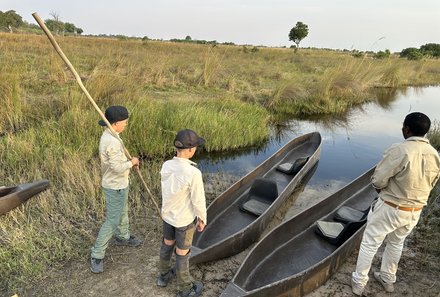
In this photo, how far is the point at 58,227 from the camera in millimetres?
4871

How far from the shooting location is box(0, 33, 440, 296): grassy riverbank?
4602 millimetres

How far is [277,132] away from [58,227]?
820 centimetres

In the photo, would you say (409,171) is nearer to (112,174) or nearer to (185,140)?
(185,140)

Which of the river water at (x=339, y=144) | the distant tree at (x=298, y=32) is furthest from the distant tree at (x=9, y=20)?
the river water at (x=339, y=144)

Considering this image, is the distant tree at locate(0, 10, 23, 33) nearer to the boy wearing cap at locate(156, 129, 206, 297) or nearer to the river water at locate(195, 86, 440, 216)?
the river water at locate(195, 86, 440, 216)

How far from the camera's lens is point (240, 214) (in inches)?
217

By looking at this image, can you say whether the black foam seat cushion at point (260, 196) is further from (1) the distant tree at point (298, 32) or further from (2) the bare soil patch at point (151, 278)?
(1) the distant tree at point (298, 32)

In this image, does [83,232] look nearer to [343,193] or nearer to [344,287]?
[344,287]

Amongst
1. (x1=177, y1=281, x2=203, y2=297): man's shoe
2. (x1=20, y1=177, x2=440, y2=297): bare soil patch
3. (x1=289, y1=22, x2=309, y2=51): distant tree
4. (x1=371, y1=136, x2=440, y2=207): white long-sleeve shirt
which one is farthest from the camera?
(x1=289, y1=22, x2=309, y2=51): distant tree

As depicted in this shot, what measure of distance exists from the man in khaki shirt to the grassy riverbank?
11.5 ft

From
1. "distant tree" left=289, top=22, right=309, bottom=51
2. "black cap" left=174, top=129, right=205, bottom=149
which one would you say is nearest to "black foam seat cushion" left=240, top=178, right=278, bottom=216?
"black cap" left=174, top=129, right=205, bottom=149

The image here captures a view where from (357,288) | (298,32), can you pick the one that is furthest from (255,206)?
(298,32)

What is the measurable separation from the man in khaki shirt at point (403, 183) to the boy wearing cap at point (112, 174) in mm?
2732

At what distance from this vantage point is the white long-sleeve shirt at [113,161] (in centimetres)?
364
